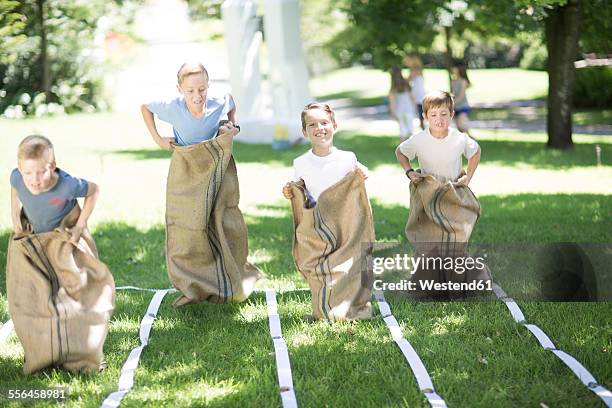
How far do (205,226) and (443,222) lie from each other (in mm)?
1896

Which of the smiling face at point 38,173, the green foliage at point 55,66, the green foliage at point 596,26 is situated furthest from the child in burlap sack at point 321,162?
the green foliage at point 55,66

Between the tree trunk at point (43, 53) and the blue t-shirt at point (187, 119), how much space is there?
71.9 ft

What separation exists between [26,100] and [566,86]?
17362mm

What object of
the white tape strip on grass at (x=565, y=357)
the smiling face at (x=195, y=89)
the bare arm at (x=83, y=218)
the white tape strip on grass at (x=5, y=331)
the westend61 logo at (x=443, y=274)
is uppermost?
the smiling face at (x=195, y=89)

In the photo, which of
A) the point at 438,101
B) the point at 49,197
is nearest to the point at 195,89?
the point at 49,197

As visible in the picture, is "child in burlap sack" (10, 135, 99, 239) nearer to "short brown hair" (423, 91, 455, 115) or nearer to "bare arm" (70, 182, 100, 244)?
"bare arm" (70, 182, 100, 244)

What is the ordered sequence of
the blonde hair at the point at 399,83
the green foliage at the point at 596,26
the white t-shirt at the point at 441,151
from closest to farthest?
1. the white t-shirt at the point at 441,151
2. the green foliage at the point at 596,26
3. the blonde hair at the point at 399,83

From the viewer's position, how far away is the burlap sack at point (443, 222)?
652cm

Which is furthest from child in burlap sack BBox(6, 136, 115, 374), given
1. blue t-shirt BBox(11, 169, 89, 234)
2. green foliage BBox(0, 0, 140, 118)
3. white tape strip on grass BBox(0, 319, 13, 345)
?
green foliage BBox(0, 0, 140, 118)

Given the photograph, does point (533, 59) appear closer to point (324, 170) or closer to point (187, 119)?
point (324, 170)

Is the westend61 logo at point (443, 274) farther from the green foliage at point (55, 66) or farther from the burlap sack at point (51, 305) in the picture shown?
→ the green foliage at point (55, 66)

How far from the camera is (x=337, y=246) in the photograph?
251 inches

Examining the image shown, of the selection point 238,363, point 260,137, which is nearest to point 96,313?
point 238,363

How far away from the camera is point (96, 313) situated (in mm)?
5301
